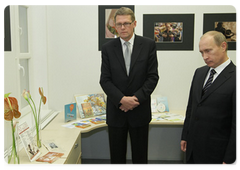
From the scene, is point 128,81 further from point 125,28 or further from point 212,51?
point 212,51

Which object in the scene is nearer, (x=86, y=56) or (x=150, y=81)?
(x=150, y=81)

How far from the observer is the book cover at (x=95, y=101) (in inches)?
106

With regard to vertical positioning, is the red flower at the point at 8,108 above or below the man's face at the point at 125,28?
below

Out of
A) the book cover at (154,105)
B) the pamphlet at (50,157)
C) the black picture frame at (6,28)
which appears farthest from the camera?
the book cover at (154,105)

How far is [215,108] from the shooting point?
140 cm

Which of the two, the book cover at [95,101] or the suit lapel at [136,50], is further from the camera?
the book cover at [95,101]

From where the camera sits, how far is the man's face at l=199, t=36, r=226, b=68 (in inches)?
55.1

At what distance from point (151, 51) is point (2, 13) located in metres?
1.06

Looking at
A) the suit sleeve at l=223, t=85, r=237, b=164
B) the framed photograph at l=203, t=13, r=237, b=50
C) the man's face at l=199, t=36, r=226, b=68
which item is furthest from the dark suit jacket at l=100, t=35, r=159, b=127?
the framed photograph at l=203, t=13, r=237, b=50

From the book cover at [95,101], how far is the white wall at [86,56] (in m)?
0.12

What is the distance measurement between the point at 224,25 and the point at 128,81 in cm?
139

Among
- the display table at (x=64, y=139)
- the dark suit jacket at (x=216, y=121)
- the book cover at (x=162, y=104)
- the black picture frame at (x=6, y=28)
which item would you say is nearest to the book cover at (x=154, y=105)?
the book cover at (x=162, y=104)

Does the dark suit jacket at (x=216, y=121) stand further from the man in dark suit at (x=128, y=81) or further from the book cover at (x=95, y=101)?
the book cover at (x=95, y=101)

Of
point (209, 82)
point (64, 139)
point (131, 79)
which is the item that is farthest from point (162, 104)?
point (209, 82)
